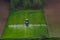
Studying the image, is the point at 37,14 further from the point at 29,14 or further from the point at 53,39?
the point at 53,39

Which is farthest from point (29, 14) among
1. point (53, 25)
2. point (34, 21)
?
point (53, 25)

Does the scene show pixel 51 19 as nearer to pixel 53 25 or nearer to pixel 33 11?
pixel 53 25

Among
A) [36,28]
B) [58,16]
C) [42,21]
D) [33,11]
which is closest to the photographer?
[36,28]

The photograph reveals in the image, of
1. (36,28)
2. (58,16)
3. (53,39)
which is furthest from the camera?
(58,16)

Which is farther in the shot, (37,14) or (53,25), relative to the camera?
(37,14)

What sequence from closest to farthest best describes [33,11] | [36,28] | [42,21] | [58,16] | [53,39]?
[53,39]
[36,28]
[42,21]
[58,16]
[33,11]

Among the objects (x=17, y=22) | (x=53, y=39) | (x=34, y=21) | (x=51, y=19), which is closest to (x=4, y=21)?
(x=17, y=22)
